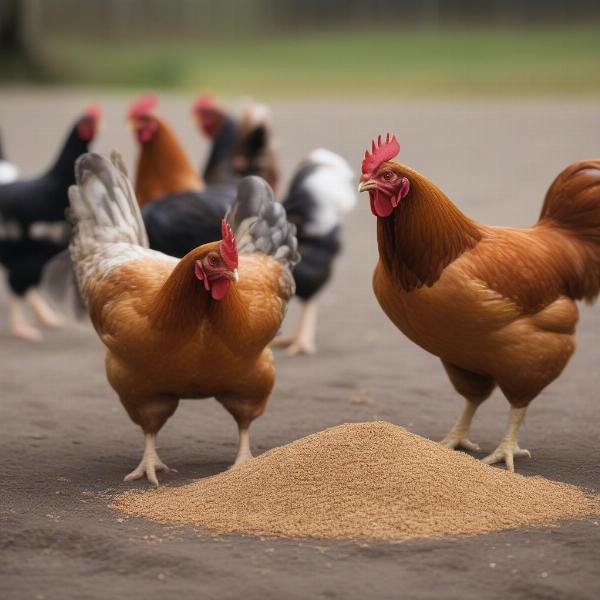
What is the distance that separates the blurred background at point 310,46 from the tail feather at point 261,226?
18.4 meters

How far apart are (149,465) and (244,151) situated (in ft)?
12.4

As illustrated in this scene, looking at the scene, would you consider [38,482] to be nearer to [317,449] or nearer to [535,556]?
[317,449]

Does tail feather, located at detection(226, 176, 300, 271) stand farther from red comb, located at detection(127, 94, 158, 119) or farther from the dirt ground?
red comb, located at detection(127, 94, 158, 119)

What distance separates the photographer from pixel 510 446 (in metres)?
5.55

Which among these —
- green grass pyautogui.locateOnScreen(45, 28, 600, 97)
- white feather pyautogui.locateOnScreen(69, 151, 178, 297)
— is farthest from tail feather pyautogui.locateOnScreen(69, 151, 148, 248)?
green grass pyautogui.locateOnScreen(45, 28, 600, 97)

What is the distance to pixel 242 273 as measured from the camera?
555 centimetres

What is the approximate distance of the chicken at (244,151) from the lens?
8688 millimetres

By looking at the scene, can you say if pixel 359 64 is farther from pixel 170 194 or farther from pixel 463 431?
pixel 463 431

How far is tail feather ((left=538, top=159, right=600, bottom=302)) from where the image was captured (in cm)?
562

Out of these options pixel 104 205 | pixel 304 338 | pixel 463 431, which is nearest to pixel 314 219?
pixel 304 338

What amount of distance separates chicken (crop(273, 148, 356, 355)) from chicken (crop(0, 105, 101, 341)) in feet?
5.11

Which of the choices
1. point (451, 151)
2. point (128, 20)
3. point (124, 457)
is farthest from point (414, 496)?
point (128, 20)

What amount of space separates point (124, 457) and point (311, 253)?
8.73ft

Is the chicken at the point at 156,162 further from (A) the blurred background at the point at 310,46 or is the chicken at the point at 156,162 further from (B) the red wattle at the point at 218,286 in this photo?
(A) the blurred background at the point at 310,46
